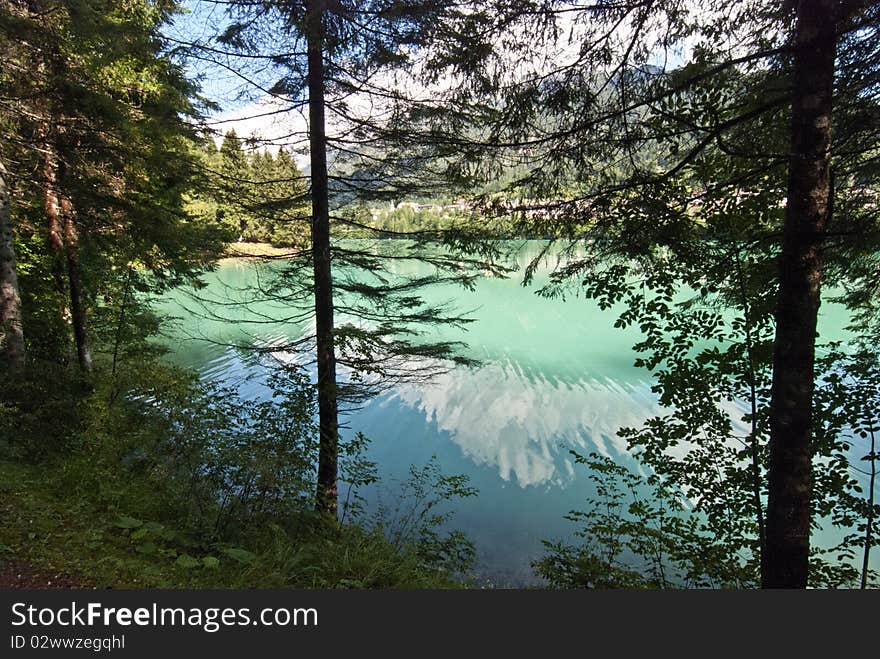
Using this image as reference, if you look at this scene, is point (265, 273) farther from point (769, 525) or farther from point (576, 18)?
point (769, 525)

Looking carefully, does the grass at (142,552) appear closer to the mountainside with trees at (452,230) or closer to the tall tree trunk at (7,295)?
the mountainside with trees at (452,230)

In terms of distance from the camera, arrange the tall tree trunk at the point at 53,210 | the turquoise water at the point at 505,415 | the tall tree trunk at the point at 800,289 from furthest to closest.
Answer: the turquoise water at the point at 505,415
the tall tree trunk at the point at 53,210
the tall tree trunk at the point at 800,289

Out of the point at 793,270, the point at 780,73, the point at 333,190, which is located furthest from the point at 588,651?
the point at 333,190

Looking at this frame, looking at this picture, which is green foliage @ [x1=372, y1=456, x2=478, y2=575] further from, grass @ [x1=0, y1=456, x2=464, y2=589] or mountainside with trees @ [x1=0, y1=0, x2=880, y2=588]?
grass @ [x1=0, y1=456, x2=464, y2=589]

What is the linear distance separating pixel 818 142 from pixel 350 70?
530 centimetres

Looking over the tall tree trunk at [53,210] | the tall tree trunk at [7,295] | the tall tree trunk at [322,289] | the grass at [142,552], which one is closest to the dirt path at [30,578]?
the grass at [142,552]

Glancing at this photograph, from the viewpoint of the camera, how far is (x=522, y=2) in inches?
106

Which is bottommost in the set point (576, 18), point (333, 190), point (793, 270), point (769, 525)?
Result: point (769, 525)

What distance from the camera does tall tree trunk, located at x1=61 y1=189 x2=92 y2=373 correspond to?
7.28m

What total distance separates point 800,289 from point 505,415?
1100 cm

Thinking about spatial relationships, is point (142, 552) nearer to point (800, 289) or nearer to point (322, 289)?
point (322, 289)

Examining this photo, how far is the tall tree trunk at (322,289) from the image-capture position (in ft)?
17.9

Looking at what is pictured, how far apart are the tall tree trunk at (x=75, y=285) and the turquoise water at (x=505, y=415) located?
188cm

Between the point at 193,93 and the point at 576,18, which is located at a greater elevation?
the point at 193,93
